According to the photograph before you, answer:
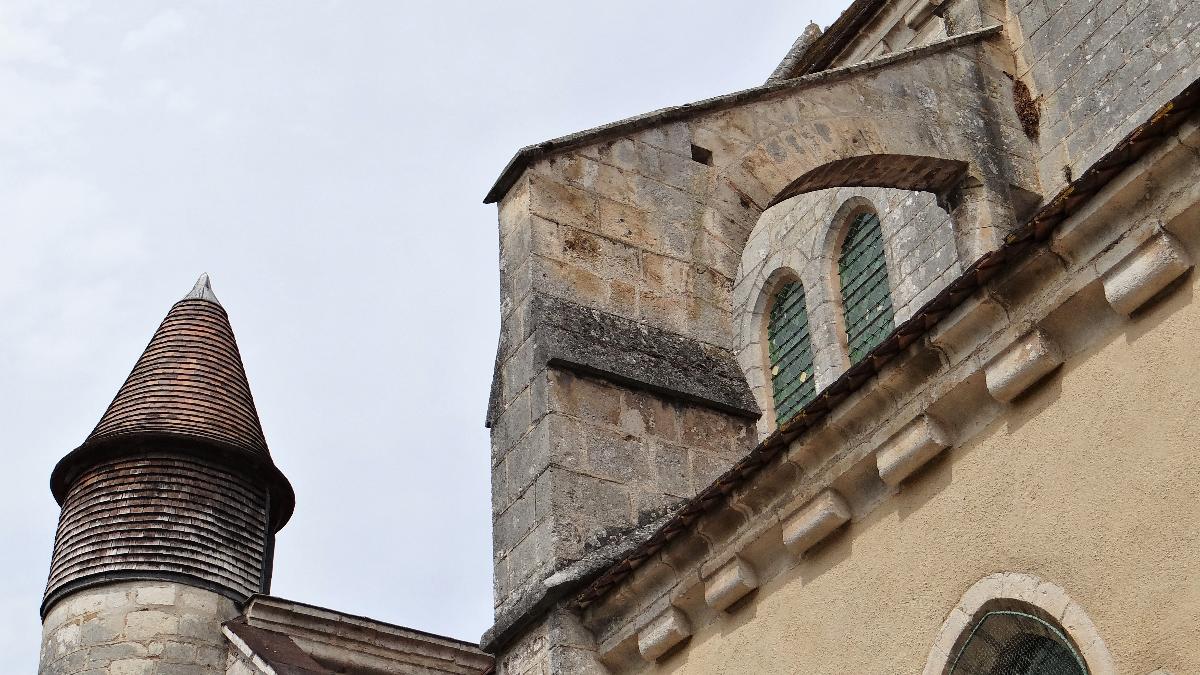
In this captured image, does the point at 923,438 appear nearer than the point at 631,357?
Yes

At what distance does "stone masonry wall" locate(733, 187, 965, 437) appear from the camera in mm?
10993

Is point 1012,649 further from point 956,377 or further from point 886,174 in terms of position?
point 886,174

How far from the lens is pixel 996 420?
532 centimetres

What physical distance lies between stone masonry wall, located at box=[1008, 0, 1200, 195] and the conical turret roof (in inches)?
265

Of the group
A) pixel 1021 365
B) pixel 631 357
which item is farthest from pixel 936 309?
pixel 631 357

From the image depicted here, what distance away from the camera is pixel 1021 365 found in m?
5.16

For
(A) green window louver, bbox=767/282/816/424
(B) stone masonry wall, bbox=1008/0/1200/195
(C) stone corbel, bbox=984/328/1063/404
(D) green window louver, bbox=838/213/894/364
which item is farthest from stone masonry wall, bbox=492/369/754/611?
(A) green window louver, bbox=767/282/816/424

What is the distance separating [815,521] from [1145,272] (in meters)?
1.53

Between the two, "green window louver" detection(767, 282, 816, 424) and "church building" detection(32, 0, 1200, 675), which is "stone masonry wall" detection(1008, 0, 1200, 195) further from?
"green window louver" detection(767, 282, 816, 424)

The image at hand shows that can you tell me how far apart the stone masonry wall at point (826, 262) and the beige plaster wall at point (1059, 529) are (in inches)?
179

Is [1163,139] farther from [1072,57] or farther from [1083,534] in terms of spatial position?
[1072,57]

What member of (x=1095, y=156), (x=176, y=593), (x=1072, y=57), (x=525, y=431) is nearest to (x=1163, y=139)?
(x=525, y=431)

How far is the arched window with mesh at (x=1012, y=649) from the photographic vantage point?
16.3ft

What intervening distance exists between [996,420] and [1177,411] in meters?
0.73
